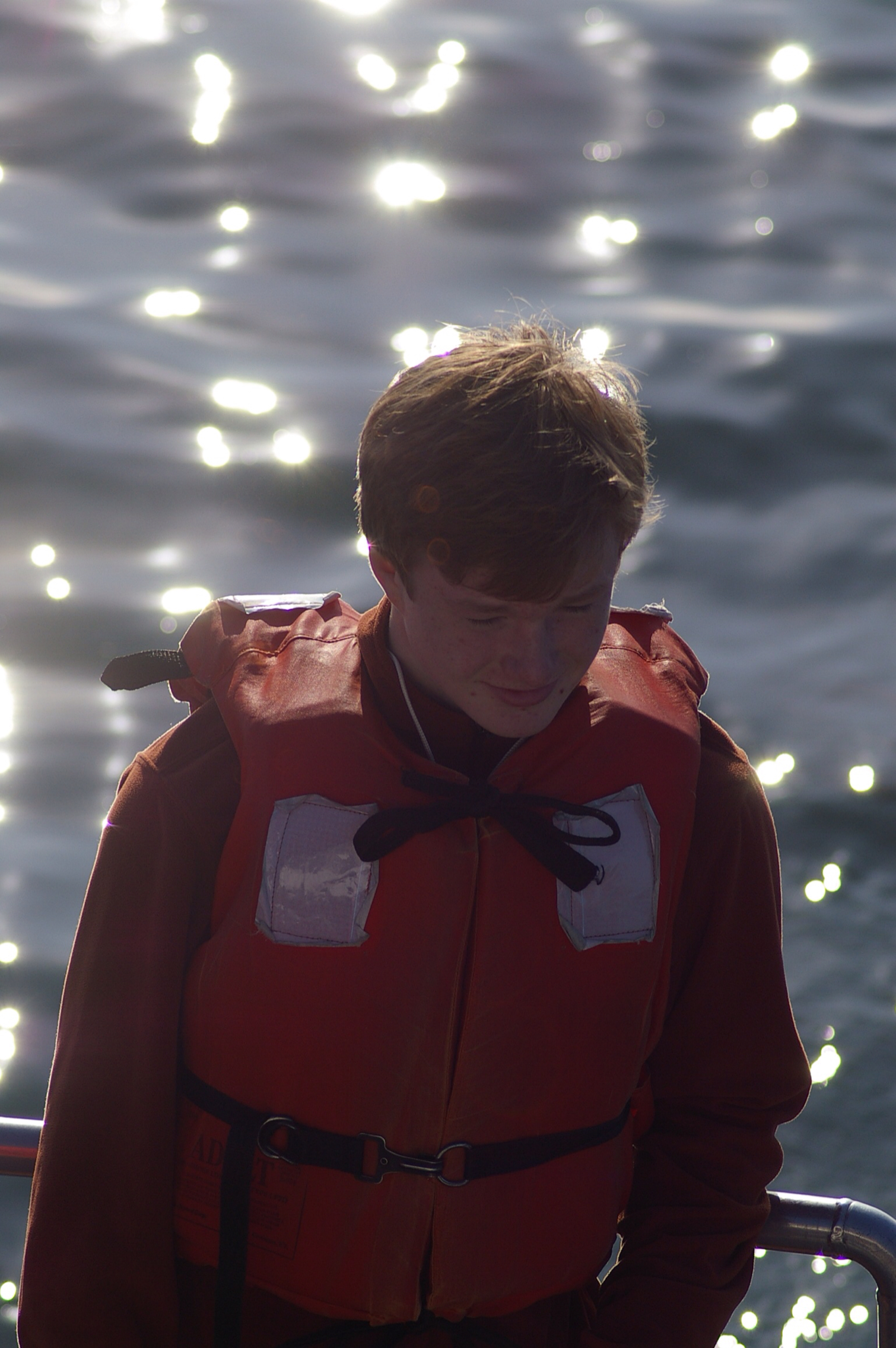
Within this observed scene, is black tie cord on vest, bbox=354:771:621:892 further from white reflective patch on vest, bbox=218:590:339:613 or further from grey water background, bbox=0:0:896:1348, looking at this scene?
grey water background, bbox=0:0:896:1348

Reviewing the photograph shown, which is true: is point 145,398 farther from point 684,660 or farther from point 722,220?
point 684,660

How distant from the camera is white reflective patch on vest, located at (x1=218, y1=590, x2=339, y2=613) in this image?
1.96 meters

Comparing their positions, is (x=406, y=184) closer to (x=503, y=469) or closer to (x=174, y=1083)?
(x=503, y=469)

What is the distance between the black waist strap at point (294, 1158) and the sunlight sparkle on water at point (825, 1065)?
2260 millimetres

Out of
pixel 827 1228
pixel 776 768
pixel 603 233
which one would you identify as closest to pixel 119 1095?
pixel 827 1228

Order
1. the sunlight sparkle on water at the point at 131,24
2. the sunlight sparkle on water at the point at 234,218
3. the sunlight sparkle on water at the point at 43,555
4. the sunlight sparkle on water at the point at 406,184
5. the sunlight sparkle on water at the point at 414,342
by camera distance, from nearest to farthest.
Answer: the sunlight sparkle on water at the point at 43,555
the sunlight sparkle on water at the point at 414,342
the sunlight sparkle on water at the point at 234,218
the sunlight sparkle on water at the point at 406,184
the sunlight sparkle on water at the point at 131,24

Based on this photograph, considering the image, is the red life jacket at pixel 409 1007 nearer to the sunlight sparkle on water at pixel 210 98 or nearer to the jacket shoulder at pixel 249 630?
the jacket shoulder at pixel 249 630

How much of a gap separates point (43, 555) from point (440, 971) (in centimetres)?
385

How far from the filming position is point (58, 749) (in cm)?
447

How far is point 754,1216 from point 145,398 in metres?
4.96

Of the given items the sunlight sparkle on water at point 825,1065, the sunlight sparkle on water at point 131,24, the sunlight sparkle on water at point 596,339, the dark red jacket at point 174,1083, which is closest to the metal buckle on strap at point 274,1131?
the dark red jacket at point 174,1083

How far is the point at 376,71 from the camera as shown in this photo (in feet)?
27.3

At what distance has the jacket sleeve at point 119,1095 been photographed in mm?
1678

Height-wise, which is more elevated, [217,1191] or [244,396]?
[244,396]
